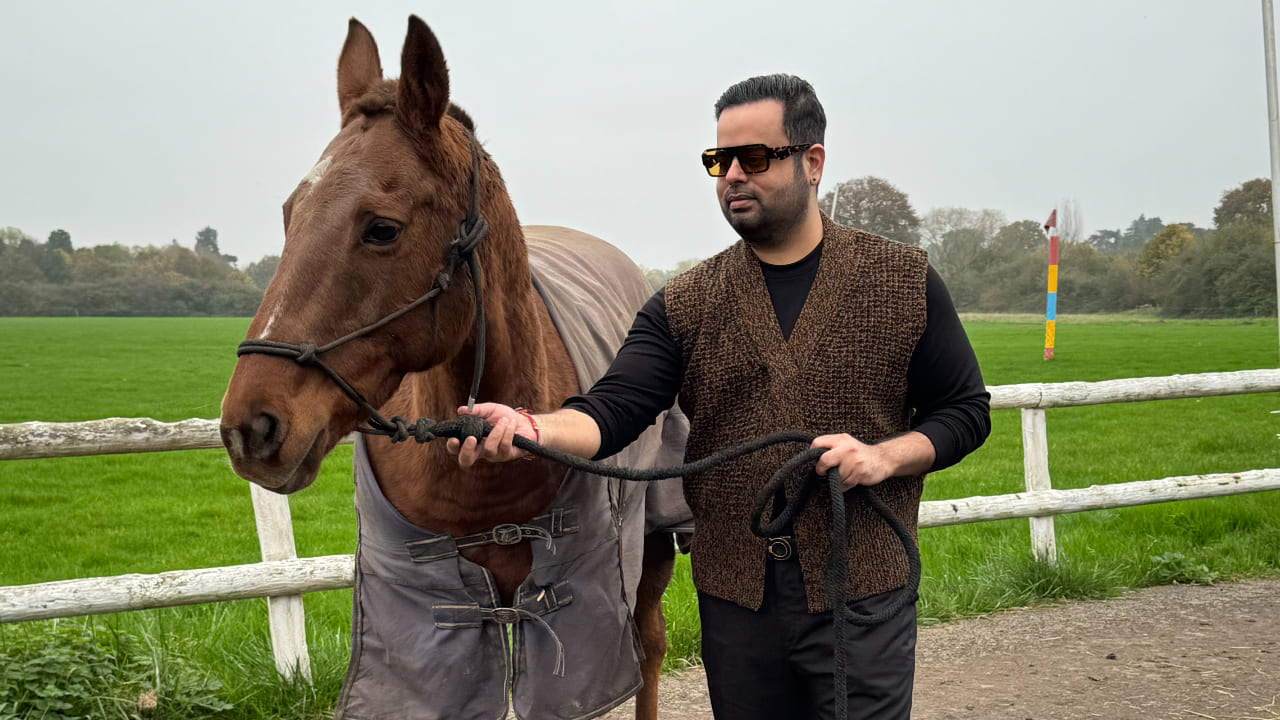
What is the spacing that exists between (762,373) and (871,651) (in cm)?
58

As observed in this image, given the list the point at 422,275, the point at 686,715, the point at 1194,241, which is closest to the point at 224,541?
the point at 686,715

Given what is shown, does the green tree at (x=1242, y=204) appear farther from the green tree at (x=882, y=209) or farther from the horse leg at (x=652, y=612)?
the horse leg at (x=652, y=612)

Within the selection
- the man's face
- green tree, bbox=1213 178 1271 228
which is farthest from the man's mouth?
green tree, bbox=1213 178 1271 228

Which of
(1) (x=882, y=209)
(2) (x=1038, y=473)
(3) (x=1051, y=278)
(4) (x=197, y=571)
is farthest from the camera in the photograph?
(1) (x=882, y=209)

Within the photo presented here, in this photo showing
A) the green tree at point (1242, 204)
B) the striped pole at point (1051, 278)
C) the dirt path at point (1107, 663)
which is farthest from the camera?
the green tree at point (1242, 204)

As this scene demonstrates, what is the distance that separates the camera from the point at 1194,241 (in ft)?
66.7

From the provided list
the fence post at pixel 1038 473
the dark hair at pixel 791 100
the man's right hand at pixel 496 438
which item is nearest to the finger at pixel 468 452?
the man's right hand at pixel 496 438

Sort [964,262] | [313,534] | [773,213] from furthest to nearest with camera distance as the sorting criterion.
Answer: [964,262] → [313,534] → [773,213]

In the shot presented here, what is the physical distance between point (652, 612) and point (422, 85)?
1999 millimetres

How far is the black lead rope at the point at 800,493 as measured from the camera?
1.67 m

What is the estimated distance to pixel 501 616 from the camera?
2.15 meters

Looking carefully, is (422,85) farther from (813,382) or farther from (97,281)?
(97,281)

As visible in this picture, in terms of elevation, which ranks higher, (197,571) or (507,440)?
(507,440)

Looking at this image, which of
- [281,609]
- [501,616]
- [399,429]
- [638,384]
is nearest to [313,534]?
[281,609]
